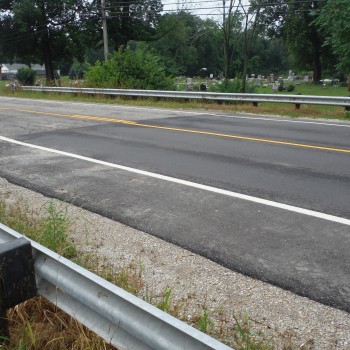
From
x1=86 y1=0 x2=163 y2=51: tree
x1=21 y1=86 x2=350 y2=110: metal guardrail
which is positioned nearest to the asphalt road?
x1=21 y1=86 x2=350 y2=110: metal guardrail

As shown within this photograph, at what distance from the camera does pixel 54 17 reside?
43094 millimetres

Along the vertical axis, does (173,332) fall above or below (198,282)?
above

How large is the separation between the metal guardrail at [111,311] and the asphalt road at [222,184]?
1.83 metres

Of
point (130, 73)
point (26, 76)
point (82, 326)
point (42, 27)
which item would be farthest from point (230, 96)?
point (42, 27)

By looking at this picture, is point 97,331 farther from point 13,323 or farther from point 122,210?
point 122,210

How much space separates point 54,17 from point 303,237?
4422 cm

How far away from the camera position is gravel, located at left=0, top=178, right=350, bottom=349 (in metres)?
3.01

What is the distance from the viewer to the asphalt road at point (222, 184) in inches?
164

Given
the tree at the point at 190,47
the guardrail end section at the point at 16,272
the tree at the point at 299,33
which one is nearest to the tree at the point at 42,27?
the tree at the point at 190,47

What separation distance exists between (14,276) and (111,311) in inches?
27.1

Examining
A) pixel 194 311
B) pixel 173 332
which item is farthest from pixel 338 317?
pixel 173 332

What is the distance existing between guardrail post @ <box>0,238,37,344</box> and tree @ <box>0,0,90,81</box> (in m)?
40.9

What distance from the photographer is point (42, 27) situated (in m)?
42.5

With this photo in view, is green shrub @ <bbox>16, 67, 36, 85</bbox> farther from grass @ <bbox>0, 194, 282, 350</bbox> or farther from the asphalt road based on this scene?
grass @ <bbox>0, 194, 282, 350</bbox>
